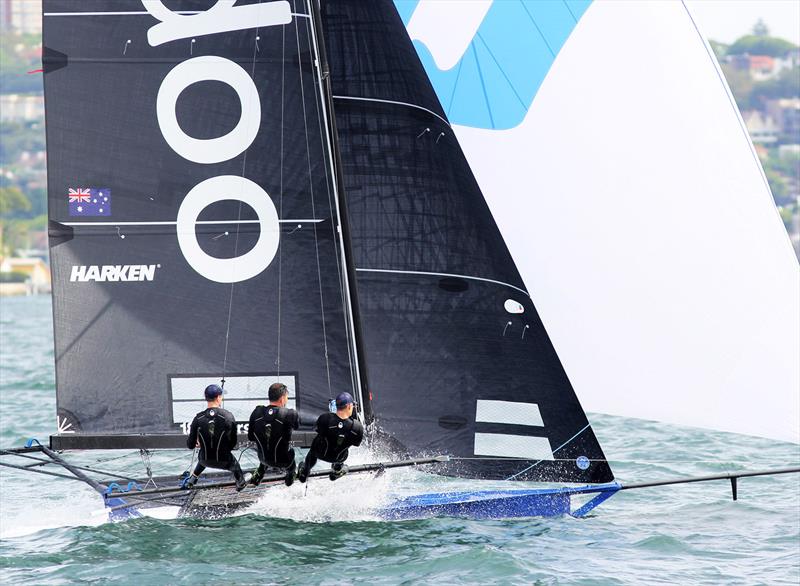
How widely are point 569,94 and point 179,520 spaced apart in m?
4.17

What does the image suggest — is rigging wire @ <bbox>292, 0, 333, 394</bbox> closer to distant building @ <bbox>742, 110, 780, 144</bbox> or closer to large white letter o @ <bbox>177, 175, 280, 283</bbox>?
large white letter o @ <bbox>177, 175, 280, 283</bbox>

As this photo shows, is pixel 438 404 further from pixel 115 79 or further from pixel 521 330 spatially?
pixel 115 79

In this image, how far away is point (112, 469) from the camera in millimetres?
11328

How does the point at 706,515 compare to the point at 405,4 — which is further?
the point at 405,4

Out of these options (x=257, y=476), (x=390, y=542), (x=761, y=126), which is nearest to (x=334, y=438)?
(x=257, y=476)

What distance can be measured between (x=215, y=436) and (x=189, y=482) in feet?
1.31

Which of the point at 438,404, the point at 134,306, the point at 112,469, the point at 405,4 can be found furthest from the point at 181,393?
the point at 405,4

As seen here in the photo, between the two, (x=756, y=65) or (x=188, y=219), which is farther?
(x=756, y=65)

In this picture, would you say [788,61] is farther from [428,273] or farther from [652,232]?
[428,273]

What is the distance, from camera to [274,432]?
310 inches

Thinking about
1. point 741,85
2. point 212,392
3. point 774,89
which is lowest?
point 212,392

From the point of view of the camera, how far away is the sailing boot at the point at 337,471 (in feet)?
25.9

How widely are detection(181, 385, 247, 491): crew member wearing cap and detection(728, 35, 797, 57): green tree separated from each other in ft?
495

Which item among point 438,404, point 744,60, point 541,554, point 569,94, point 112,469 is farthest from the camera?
point 744,60
